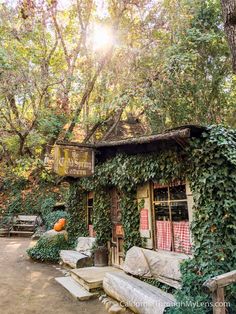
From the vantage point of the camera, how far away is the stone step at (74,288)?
14.9 ft

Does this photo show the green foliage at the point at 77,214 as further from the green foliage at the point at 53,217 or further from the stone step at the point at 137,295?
the stone step at the point at 137,295

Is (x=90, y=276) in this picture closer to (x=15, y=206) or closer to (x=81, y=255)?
(x=81, y=255)

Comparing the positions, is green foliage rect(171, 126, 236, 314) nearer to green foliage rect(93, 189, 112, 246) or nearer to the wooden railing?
the wooden railing

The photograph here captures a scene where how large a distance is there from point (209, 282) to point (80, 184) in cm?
543

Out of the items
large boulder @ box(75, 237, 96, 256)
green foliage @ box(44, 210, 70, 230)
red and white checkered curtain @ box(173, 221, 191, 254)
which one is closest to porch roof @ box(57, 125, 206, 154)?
red and white checkered curtain @ box(173, 221, 191, 254)

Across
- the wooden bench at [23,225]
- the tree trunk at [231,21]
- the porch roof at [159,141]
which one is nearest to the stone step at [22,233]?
the wooden bench at [23,225]

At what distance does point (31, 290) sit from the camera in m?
5.03

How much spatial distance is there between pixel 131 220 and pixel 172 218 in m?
1.15

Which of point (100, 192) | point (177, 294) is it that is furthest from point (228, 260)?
point (100, 192)

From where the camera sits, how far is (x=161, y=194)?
496 cm

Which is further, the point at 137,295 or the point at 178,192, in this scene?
the point at 178,192

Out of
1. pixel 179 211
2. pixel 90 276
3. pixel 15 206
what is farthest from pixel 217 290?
pixel 15 206

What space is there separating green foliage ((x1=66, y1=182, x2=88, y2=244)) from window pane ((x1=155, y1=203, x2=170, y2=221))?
130 inches

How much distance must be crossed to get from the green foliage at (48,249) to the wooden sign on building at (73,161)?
138 inches
